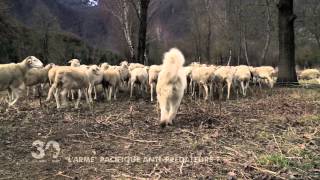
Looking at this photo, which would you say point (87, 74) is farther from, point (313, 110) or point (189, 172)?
point (189, 172)

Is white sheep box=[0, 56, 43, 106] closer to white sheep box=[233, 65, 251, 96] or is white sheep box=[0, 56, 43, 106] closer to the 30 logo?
the 30 logo

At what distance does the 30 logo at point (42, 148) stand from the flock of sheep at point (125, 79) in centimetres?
272

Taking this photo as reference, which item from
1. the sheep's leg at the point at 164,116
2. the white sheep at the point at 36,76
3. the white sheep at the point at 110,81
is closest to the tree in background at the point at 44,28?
the white sheep at the point at 36,76

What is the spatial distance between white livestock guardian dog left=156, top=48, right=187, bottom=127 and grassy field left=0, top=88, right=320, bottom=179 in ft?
1.05

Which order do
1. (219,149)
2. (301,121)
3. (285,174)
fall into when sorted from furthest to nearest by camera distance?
(301,121) → (219,149) → (285,174)

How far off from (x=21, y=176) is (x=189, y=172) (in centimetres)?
247

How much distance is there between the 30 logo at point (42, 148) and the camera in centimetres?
906

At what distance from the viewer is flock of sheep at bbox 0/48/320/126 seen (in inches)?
467

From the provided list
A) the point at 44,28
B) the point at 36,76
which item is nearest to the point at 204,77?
the point at 36,76

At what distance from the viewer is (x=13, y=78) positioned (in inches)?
636

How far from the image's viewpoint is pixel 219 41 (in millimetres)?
51625

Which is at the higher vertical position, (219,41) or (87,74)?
(219,41)

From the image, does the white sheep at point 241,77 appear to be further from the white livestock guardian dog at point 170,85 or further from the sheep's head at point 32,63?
the white livestock guardian dog at point 170,85

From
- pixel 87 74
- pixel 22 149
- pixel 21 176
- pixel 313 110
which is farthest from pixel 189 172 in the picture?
pixel 87 74
